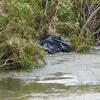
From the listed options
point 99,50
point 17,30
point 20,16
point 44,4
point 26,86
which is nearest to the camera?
point 26,86

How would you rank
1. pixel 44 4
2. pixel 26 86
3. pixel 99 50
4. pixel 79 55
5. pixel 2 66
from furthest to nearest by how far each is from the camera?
1. pixel 44 4
2. pixel 99 50
3. pixel 79 55
4. pixel 2 66
5. pixel 26 86

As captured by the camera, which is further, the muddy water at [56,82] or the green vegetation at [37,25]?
the green vegetation at [37,25]

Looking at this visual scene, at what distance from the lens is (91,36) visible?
13906 millimetres

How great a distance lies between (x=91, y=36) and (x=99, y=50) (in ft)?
2.74

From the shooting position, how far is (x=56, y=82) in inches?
334

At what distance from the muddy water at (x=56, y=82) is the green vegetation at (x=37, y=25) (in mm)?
412

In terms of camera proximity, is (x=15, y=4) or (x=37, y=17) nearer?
(x=15, y=4)

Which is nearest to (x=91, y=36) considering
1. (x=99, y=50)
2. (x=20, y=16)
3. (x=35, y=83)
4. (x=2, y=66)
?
(x=99, y=50)

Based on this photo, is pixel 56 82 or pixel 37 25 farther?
pixel 37 25

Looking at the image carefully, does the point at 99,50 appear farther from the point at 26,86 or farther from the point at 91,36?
the point at 26,86

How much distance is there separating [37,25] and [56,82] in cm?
542

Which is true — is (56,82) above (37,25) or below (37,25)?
above

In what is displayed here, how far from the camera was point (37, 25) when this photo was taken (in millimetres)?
13703

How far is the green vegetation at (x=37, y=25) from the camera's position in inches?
387
